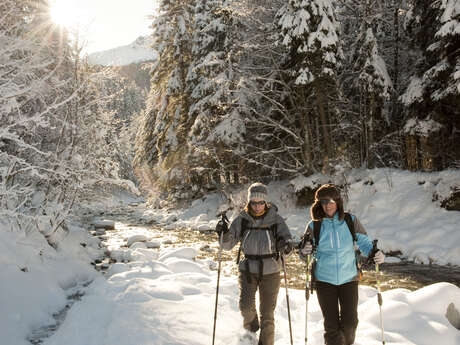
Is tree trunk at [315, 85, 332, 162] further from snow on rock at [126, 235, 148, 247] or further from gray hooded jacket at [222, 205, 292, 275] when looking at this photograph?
gray hooded jacket at [222, 205, 292, 275]

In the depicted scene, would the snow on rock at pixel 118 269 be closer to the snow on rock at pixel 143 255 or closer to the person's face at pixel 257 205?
the snow on rock at pixel 143 255

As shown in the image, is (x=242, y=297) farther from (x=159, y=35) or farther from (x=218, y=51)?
(x=159, y=35)

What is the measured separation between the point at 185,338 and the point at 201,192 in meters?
18.4

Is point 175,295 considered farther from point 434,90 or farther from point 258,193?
point 434,90

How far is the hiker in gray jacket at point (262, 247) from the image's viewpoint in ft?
14.4

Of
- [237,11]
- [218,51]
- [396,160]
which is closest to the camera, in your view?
[237,11]

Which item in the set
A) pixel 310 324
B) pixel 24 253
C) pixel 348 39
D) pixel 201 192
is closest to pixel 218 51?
pixel 348 39

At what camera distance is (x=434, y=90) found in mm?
13406

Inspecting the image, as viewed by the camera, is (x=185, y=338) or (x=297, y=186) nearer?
(x=185, y=338)

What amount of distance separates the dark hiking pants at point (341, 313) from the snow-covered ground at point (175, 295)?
80 centimetres

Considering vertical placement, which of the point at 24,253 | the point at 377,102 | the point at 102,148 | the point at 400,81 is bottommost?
the point at 24,253

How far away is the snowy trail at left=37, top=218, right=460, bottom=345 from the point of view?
4.67m

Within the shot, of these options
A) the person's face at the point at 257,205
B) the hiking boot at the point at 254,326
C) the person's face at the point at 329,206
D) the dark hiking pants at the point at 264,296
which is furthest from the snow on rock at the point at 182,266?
the person's face at the point at 329,206

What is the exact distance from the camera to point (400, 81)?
18.6 meters
